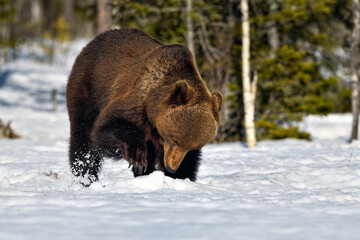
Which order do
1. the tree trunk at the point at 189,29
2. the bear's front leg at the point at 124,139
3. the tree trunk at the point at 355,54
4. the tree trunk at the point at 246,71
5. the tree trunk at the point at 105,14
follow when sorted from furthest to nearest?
the tree trunk at the point at 105,14 < the tree trunk at the point at 189,29 < the tree trunk at the point at 355,54 < the tree trunk at the point at 246,71 < the bear's front leg at the point at 124,139

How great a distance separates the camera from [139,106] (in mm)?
4719

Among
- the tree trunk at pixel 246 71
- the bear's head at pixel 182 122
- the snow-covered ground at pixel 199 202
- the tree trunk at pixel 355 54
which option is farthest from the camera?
the tree trunk at pixel 355 54

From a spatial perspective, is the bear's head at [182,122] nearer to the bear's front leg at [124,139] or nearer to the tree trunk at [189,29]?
the bear's front leg at [124,139]

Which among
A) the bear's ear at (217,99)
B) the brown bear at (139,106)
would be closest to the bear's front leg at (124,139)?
the brown bear at (139,106)

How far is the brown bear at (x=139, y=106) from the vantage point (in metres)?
4.46

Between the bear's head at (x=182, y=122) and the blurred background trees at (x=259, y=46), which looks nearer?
the bear's head at (x=182, y=122)

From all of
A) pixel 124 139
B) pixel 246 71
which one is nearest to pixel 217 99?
pixel 124 139

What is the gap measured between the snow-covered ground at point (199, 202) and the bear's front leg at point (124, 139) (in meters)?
0.31

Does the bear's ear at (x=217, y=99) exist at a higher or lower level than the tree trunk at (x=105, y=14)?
lower

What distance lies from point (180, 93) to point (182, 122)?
0.86 feet

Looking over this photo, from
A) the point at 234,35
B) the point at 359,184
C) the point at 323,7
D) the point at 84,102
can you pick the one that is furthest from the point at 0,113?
the point at 359,184

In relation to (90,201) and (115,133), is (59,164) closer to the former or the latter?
(115,133)

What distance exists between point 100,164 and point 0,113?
1451 centimetres

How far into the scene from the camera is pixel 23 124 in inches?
666
